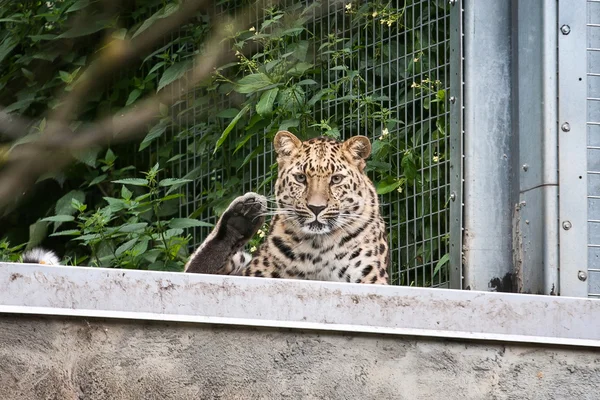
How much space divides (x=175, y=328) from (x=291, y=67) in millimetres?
2592

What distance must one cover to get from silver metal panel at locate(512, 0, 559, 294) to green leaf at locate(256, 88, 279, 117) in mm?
1970

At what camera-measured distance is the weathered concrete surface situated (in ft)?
7.86

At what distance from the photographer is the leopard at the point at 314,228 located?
4.04 metres

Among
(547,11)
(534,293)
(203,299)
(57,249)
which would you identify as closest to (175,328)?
(203,299)

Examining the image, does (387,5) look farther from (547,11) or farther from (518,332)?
(518,332)

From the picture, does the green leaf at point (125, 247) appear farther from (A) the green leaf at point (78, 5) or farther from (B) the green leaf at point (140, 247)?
(A) the green leaf at point (78, 5)

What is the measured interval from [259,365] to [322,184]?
5.73ft

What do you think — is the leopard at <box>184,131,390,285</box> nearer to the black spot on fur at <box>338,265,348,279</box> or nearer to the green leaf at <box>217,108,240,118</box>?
the black spot on fur at <box>338,265,348,279</box>

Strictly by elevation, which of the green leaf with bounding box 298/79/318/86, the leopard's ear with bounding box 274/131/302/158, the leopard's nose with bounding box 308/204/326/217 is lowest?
the leopard's nose with bounding box 308/204/326/217

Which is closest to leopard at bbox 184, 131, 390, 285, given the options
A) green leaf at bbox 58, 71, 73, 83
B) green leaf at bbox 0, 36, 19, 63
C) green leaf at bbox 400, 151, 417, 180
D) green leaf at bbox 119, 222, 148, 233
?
green leaf at bbox 400, 151, 417, 180

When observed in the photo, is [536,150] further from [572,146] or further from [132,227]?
[132,227]

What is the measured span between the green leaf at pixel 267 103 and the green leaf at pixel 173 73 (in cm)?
64

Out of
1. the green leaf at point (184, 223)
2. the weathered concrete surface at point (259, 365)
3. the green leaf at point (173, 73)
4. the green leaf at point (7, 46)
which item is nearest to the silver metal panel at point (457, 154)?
the weathered concrete surface at point (259, 365)

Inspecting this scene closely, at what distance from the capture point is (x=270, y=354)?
2479 millimetres
